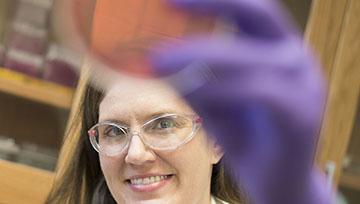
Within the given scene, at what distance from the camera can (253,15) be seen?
23 centimetres

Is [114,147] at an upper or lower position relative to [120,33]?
lower

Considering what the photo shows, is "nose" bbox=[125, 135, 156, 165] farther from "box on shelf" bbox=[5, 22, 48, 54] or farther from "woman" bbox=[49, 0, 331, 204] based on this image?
"box on shelf" bbox=[5, 22, 48, 54]

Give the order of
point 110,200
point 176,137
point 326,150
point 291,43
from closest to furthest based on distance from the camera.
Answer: point 291,43 → point 176,137 → point 110,200 → point 326,150

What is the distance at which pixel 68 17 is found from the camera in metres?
0.28

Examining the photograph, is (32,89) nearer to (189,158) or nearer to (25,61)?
(25,61)

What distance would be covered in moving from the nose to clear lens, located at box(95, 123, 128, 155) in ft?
0.06

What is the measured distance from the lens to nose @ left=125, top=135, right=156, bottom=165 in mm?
624

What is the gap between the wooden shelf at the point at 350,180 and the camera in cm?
131

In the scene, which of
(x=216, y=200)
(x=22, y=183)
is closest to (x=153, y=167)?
(x=216, y=200)

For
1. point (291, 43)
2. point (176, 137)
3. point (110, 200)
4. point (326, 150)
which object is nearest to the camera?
point (291, 43)

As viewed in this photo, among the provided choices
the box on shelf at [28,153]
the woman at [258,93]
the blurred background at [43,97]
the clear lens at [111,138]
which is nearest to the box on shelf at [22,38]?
the blurred background at [43,97]

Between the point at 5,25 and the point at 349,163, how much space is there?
0.82m

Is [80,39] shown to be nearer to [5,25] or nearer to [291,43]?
[291,43]

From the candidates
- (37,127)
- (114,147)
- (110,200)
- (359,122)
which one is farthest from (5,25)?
(359,122)
